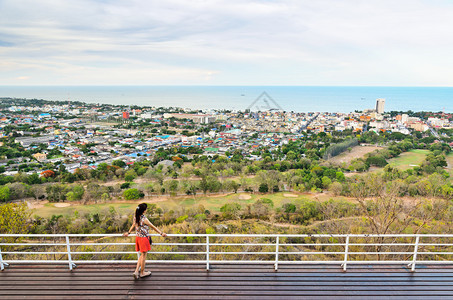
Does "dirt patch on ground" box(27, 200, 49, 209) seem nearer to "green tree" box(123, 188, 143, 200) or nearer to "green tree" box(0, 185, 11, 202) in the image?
"green tree" box(0, 185, 11, 202)

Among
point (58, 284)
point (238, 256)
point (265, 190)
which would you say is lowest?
point (265, 190)

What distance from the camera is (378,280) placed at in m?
3.08

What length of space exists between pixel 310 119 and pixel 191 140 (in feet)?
89.1

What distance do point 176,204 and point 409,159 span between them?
2179cm

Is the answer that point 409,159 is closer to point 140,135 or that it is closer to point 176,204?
point 176,204

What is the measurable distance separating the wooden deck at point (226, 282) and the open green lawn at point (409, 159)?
72.9 ft

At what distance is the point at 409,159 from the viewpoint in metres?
25.3

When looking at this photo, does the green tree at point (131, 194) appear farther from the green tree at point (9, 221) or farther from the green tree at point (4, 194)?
the green tree at point (9, 221)

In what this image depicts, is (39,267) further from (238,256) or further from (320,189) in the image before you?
(320,189)

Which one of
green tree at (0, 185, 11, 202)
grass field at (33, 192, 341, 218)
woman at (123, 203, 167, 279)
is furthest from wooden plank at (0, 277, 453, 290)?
green tree at (0, 185, 11, 202)

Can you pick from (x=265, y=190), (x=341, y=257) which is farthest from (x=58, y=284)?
(x=265, y=190)

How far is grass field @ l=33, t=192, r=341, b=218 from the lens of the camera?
1382 centimetres

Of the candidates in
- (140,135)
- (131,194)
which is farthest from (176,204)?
(140,135)

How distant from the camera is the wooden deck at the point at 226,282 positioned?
9.29 feet
